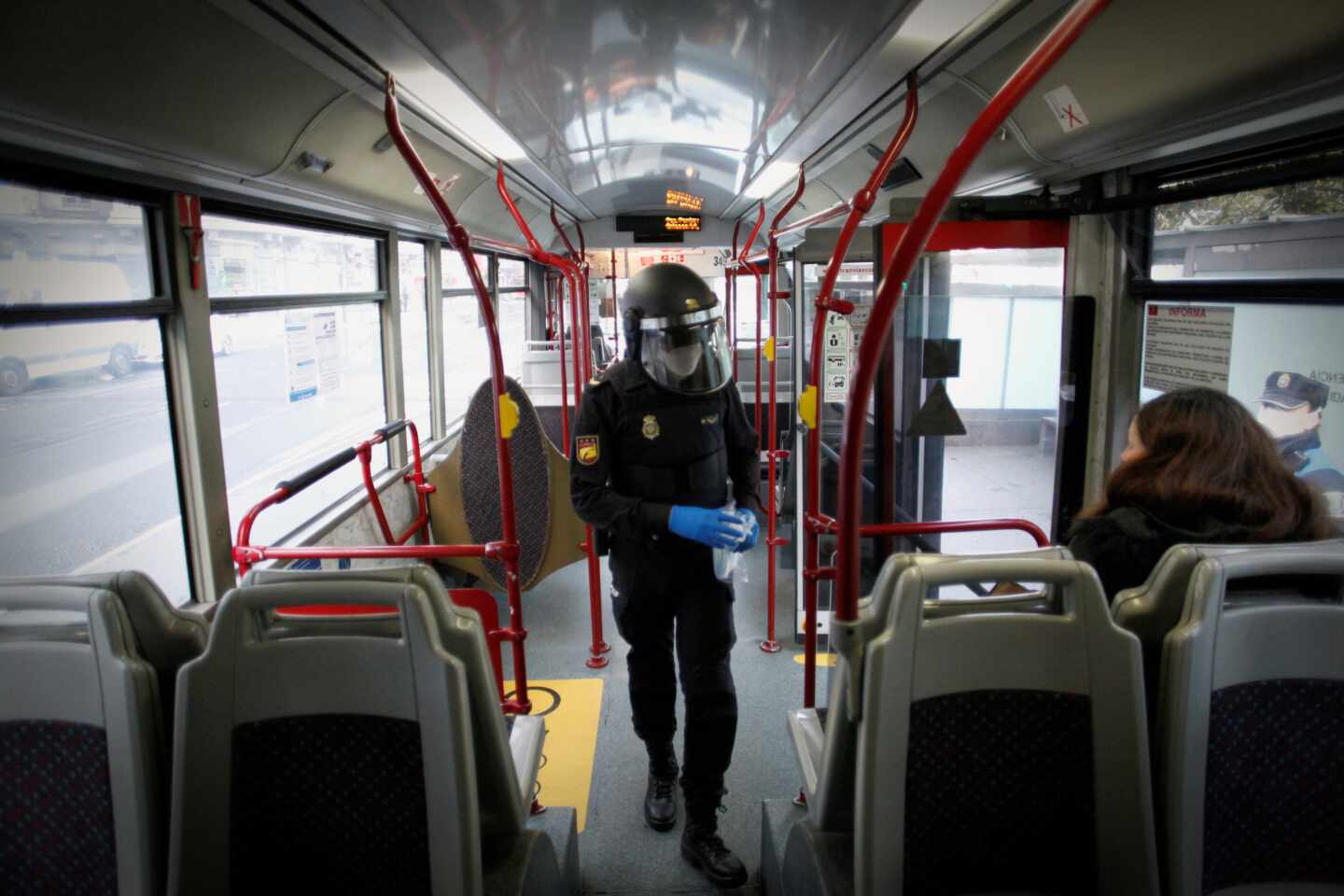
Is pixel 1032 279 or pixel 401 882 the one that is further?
pixel 1032 279

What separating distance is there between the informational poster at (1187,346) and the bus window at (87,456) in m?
3.76

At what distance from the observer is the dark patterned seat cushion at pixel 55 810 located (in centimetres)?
143

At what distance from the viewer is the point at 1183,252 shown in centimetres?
294

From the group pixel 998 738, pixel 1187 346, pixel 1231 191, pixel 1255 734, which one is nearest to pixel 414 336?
pixel 1187 346

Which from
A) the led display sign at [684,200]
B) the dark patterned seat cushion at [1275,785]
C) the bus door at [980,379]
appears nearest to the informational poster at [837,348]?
the bus door at [980,379]

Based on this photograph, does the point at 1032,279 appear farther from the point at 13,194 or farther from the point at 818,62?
the point at 13,194

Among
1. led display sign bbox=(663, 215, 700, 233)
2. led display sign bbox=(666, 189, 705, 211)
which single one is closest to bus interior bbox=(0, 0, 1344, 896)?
led display sign bbox=(666, 189, 705, 211)

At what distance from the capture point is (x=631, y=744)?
349cm

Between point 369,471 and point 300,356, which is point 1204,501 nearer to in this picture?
point 369,471

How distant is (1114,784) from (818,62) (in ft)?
7.96

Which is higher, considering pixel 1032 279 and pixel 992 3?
pixel 992 3

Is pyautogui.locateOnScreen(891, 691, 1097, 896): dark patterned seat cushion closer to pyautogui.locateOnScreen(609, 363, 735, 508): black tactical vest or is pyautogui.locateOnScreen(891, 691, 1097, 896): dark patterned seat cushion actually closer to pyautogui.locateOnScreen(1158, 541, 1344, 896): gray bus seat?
pyautogui.locateOnScreen(1158, 541, 1344, 896): gray bus seat

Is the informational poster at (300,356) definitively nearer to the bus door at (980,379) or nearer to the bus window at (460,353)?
the bus window at (460,353)

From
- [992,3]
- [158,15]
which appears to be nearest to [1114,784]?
[992,3]
